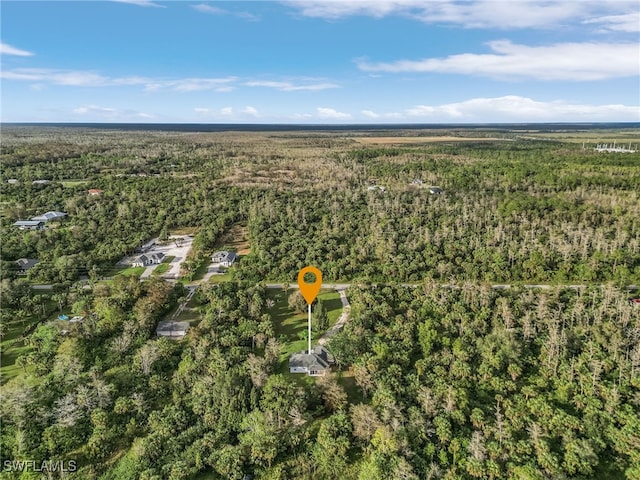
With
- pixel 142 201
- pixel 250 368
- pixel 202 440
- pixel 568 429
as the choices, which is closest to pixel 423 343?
pixel 568 429

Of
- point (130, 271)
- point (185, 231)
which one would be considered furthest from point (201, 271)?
point (185, 231)

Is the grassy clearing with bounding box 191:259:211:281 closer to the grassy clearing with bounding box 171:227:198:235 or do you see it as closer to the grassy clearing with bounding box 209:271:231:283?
the grassy clearing with bounding box 209:271:231:283

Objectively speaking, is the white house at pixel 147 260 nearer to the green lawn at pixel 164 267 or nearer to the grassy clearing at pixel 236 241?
the green lawn at pixel 164 267

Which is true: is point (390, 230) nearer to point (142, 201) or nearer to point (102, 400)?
point (102, 400)

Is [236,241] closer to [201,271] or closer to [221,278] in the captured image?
[201,271]

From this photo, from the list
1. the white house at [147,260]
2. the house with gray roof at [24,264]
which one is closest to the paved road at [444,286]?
the white house at [147,260]
